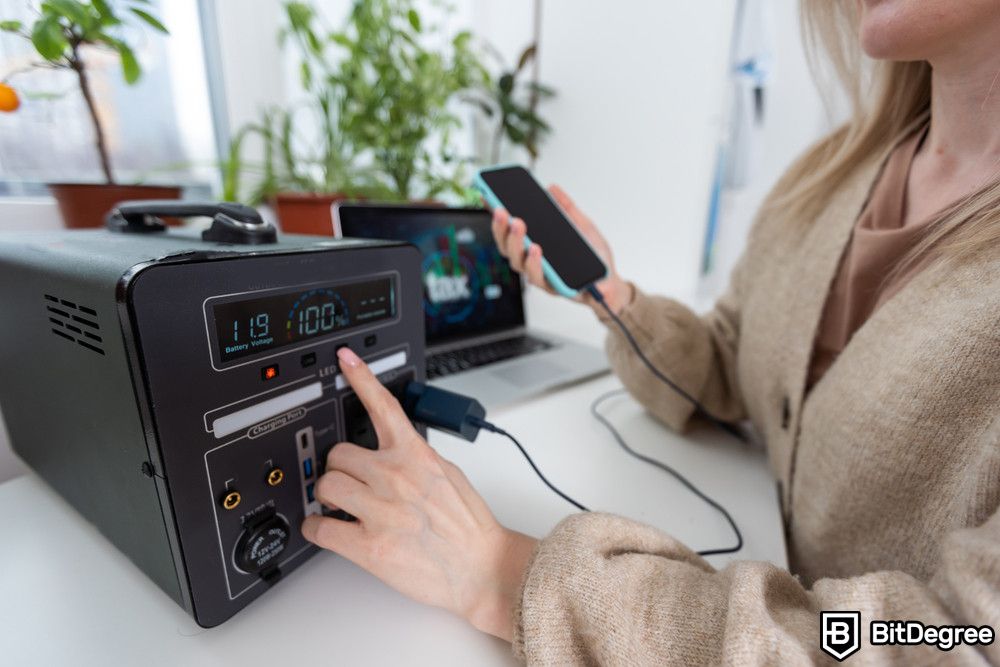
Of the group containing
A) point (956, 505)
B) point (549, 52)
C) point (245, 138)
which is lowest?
point (956, 505)

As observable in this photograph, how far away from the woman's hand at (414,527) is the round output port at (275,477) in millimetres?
27

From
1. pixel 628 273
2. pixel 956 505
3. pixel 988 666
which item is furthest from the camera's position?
pixel 628 273

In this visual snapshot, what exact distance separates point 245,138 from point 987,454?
3.42 feet

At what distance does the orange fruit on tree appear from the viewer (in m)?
0.45

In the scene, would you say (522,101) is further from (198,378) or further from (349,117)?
(198,378)

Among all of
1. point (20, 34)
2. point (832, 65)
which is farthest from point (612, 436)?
point (20, 34)

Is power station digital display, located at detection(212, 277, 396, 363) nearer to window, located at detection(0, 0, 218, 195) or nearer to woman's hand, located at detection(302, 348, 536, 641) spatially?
woman's hand, located at detection(302, 348, 536, 641)

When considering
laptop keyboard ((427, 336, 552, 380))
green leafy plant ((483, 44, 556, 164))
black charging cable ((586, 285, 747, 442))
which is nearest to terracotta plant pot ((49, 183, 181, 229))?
laptop keyboard ((427, 336, 552, 380))

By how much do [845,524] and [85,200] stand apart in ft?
2.83

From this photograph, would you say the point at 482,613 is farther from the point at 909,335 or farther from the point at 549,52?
the point at 549,52

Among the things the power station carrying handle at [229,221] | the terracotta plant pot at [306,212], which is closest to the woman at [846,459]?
the power station carrying handle at [229,221]

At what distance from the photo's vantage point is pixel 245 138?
33.4 inches

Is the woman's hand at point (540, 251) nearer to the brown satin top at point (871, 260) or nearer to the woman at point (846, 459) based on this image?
the woman at point (846, 459)

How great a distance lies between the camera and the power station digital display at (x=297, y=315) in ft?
0.88
